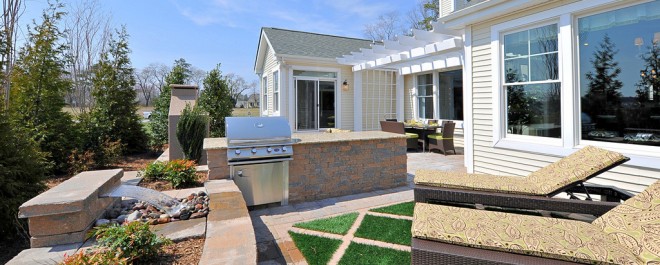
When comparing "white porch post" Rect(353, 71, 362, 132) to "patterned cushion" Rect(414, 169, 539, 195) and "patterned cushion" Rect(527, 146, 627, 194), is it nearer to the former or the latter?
"patterned cushion" Rect(414, 169, 539, 195)

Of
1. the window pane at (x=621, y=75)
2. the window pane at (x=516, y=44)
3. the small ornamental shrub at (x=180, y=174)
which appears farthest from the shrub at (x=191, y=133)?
the window pane at (x=621, y=75)

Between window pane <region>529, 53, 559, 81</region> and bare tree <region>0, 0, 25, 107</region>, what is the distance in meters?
8.01

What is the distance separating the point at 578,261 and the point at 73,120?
934cm

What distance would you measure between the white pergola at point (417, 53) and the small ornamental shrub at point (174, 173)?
5838 mm

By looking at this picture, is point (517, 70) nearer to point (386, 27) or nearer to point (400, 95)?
point (400, 95)

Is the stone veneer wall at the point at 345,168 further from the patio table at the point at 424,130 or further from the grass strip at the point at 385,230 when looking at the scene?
the patio table at the point at 424,130

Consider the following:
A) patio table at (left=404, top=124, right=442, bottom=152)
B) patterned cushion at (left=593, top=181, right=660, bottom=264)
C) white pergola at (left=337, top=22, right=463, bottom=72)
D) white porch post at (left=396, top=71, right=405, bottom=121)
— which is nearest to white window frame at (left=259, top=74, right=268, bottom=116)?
white pergola at (left=337, top=22, right=463, bottom=72)

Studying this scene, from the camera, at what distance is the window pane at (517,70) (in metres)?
5.16

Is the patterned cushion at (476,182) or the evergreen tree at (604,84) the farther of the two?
the evergreen tree at (604,84)

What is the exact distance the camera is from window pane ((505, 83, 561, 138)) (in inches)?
190

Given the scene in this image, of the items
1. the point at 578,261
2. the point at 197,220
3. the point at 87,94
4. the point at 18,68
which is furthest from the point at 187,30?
the point at 578,261

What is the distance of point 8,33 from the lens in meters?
4.39

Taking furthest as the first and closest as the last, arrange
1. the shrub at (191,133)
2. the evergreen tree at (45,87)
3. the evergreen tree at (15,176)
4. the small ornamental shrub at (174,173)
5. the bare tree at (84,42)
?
the bare tree at (84,42) → the shrub at (191,133) → the evergreen tree at (45,87) → the small ornamental shrub at (174,173) → the evergreen tree at (15,176)

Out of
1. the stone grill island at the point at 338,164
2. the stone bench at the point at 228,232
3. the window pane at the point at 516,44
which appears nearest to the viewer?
the stone bench at the point at 228,232
